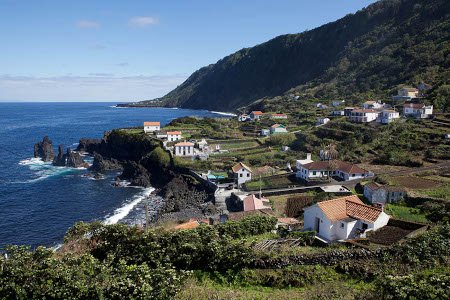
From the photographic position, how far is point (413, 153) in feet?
165

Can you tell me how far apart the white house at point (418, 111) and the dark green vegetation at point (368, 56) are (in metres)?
3.76

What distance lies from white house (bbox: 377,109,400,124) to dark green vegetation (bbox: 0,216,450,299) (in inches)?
2010

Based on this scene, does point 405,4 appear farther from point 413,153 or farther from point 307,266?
→ point 307,266

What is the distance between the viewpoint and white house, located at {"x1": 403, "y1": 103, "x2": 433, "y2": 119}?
64.1 meters

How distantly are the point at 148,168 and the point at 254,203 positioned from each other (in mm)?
28491

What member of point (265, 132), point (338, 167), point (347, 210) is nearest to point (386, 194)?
point (338, 167)

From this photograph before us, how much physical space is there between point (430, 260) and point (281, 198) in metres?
24.9

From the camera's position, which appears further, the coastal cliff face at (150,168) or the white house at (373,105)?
the white house at (373,105)

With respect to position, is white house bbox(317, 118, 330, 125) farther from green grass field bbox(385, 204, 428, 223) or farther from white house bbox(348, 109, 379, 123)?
green grass field bbox(385, 204, 428, 223)

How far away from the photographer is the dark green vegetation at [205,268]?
1159 cm

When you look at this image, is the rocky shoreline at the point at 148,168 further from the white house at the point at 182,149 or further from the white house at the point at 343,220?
the white house at the point at 343,220

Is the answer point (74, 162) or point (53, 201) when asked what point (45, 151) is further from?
point (53, 201)

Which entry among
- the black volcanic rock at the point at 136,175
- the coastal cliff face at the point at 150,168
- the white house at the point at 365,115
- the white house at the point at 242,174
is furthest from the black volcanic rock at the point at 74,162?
the white house at the point at 365,115

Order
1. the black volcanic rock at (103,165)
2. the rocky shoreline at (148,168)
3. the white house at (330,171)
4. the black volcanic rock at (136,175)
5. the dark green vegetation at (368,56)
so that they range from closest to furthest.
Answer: the rocky shoreline at (148,168) < the white house at (330,171) < the black volcanic rock at (136,175) < the black volcanic rock at (103,165) < the dark green vegetation at (368,56)
